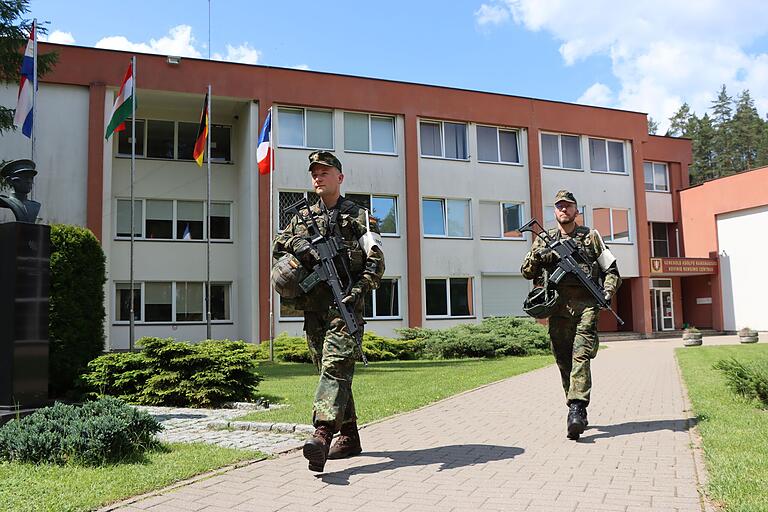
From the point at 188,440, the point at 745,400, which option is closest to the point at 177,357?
the point at 188,440

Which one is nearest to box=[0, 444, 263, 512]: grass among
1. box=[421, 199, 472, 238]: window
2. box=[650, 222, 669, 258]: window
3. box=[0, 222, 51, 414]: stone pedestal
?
box=[0, 222, 51, 414]: stone pedestal

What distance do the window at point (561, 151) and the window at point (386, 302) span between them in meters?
9.50

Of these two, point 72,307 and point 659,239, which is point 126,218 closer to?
point 72,307

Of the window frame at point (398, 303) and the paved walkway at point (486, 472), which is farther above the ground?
the window frame at point (398, 303)

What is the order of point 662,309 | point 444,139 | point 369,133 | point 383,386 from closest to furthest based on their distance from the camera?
point 383,386, point 369,133, point 444,139, point 662,309

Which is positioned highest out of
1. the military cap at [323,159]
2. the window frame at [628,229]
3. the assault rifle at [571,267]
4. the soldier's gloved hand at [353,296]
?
the window frame at [628,229]

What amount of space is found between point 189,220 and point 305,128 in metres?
5.62

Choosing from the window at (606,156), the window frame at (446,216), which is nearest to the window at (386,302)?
the window frame at (446,216)

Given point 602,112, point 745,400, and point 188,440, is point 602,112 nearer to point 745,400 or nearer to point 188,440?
point 745,400

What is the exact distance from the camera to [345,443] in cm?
556

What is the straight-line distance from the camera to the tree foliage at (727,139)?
69.5 m

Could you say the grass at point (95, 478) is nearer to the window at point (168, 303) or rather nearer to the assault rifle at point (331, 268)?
the assault rifle at point (331, 268)

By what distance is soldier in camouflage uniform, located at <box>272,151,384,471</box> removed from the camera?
5.06 meters

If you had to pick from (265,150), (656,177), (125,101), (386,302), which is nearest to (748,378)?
(265,150)
